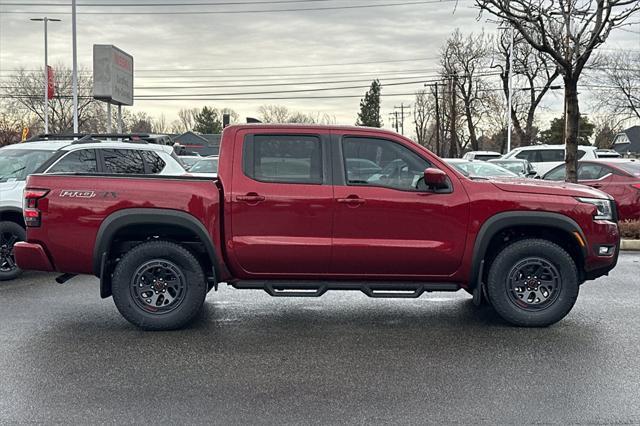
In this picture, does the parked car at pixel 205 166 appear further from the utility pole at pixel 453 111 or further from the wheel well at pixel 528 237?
the utility pole at pixel 453 111

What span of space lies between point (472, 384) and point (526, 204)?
2.01 m

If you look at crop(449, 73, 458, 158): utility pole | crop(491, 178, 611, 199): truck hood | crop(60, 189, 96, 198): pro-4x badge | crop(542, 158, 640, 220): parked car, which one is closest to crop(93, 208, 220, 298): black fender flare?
crop(60, 189, 96, 198): pro-4x badge

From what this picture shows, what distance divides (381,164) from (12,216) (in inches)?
212

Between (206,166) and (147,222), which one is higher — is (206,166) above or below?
above

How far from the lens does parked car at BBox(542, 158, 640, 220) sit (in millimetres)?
12695

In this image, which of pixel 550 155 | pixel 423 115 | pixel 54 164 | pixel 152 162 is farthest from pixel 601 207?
pixel 423 115

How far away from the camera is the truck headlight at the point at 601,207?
6.00m

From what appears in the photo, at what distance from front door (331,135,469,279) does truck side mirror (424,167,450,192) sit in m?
0.07

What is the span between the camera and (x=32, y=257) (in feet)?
19.6

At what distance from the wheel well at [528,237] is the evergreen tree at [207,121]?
10557 cm

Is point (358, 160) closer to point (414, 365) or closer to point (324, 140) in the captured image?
point (324, 140)

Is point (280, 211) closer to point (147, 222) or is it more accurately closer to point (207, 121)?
point (147, 222)

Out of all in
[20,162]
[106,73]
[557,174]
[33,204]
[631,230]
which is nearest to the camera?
[33,204]

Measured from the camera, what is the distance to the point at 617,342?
5660mm
